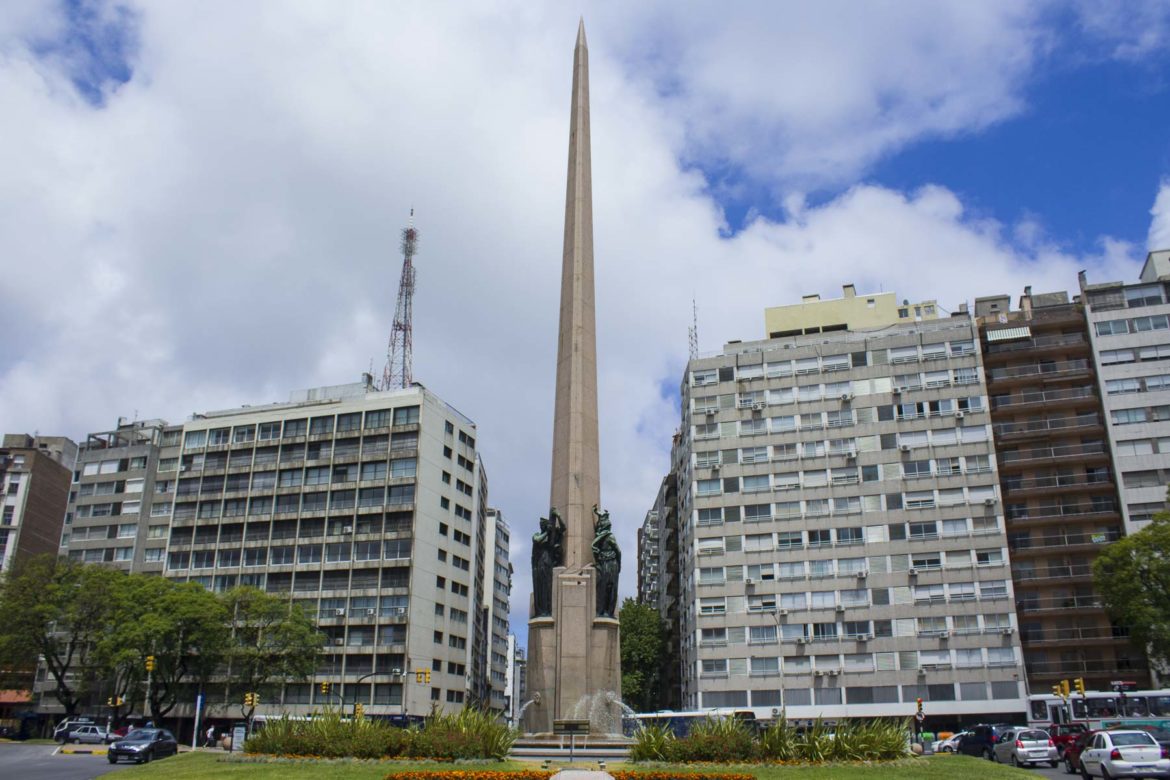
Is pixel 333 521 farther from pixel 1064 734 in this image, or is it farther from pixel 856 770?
pixel 856 770

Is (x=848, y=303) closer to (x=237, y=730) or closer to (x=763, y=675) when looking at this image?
(x=763, y=675)

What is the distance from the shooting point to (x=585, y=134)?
36312 mm

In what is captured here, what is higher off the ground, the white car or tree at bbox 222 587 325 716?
tree at bbox 222 587 325 716

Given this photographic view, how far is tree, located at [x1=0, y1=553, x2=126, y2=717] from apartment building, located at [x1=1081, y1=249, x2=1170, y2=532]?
212 feet

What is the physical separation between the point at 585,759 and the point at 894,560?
46.7 meters

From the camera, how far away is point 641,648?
77.5m

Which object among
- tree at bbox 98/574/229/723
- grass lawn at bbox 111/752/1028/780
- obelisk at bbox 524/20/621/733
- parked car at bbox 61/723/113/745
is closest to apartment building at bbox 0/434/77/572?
tree at bbox 98/574/229/723

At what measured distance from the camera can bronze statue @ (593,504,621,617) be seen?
28953 mm

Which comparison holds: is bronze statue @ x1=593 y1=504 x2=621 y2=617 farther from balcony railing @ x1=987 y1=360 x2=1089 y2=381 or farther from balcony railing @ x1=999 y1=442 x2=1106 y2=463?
balcony railing @ x1=987 y1=360 x2=1089 y2=381

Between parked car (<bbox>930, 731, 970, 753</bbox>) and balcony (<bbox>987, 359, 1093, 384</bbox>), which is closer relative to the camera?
parked car (<bbox>930, 731, 970, 753</bbox>)

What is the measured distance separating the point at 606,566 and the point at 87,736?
35.9 metres

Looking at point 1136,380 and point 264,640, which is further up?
point 1136,380

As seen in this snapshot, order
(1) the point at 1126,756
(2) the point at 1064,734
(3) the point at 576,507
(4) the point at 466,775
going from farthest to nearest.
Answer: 1. (2) the point at 1064,734
2. (3) the point at 576,507
3. (1) the point at 1126,756
4. (4) the point at 466,775

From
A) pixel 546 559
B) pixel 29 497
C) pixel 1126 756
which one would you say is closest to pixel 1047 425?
pixel 1126 756
